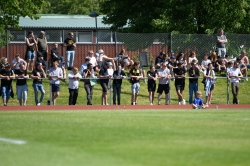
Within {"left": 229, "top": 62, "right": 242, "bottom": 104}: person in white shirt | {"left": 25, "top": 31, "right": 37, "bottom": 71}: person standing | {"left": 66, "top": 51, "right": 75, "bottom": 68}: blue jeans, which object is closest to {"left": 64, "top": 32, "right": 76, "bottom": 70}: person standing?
{"left": 66, "top": 51, "right": 75, "bottom": 68}: blue jeans

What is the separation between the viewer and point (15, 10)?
40938 millimetres

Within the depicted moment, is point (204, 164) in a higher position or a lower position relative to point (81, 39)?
lower

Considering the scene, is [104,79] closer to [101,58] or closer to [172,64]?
[101,58]

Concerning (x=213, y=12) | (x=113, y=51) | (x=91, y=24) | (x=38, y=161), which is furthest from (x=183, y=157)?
(x=91, y=24)

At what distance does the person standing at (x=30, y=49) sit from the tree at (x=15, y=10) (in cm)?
760

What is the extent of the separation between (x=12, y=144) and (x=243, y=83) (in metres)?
26.0

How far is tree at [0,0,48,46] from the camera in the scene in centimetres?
4044

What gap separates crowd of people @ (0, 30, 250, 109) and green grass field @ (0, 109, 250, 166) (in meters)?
13.3

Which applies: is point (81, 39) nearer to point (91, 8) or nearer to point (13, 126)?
point (13, 126)

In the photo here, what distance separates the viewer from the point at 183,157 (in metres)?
8.99

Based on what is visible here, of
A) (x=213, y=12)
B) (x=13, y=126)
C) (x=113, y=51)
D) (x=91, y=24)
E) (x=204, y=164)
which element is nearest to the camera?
(x=204, y=164)

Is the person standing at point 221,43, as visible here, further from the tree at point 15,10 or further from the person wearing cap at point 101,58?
the tree at point 15,10

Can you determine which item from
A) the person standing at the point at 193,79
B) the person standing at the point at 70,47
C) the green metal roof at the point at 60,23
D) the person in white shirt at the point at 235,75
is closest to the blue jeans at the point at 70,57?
the person standing at the point at 70,47

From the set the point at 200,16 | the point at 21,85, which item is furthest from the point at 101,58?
the point at 200,16
